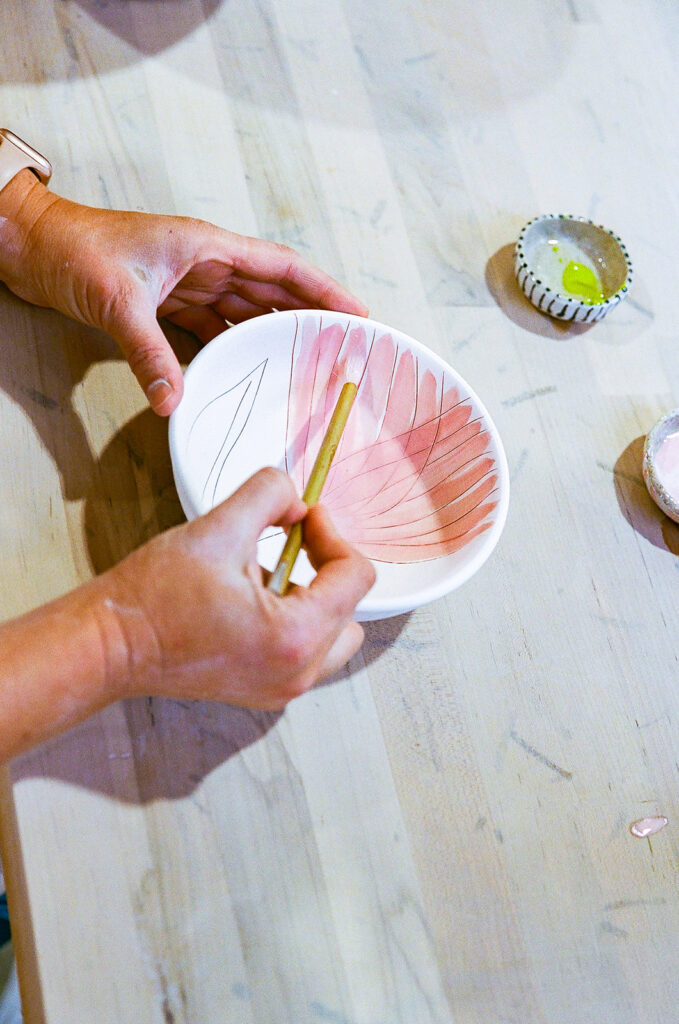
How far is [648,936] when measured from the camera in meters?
0.70

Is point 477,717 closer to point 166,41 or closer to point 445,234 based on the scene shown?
point 445,234

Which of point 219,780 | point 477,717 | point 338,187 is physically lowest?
point 477,717

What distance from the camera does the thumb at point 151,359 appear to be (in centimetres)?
72

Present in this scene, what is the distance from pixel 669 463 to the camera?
3.00ft

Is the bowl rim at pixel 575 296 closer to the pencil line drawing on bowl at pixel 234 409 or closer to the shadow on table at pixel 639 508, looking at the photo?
the shadow on table at pixel 639 508

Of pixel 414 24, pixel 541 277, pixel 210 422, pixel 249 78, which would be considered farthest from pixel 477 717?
pixel 414 24

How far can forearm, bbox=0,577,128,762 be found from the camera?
0.59 m

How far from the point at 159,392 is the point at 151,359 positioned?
1.5 inches

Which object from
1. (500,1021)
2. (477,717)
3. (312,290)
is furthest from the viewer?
(312,290)

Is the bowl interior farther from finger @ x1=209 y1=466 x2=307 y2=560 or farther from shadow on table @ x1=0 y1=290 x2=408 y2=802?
finger @ x1=209 y1=466 x2=307 y2=560

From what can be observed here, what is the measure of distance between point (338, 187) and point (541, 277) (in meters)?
0.26

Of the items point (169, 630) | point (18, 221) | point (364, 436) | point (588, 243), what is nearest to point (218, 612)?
point (169, 630)

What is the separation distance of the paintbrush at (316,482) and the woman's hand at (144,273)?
130 millimetres

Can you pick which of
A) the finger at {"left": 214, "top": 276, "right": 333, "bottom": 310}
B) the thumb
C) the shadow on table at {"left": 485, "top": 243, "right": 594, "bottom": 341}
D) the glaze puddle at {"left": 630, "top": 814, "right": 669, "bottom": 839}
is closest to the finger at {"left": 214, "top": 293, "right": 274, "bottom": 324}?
the finger at {"left": 214, "top": 276, "right": 333, "bottom": 310}
